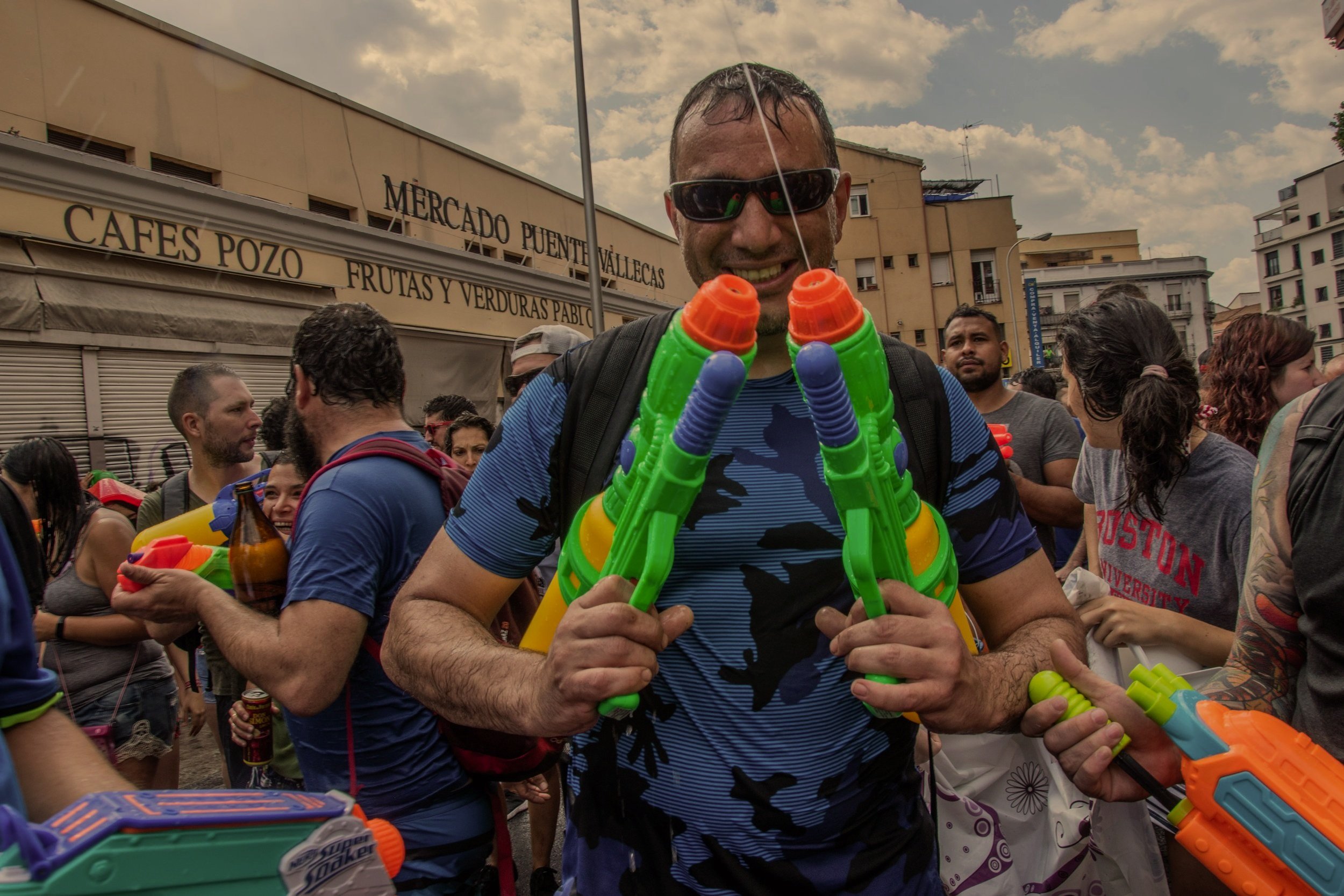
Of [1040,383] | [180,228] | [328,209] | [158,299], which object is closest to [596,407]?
[1040,383]

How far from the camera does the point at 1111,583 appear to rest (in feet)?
9.51

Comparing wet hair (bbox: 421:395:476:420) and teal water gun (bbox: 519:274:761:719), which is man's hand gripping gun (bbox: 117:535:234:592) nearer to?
teal water gun (bbox: 519:274:761:719)

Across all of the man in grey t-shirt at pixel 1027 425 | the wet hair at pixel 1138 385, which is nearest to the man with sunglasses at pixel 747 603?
the wet hair at pixel 1138 385

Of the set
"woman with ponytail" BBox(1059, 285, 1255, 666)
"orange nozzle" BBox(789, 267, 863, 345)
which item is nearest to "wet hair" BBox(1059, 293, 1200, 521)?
"woman with ponytail" BBox(1059, 285, 1255, 666)

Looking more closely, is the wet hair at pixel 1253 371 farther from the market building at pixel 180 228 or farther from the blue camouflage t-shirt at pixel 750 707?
the market building at pixel 180 228

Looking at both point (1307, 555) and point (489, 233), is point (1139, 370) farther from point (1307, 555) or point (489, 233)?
point (489, 233)

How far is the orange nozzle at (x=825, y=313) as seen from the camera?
0.99 m

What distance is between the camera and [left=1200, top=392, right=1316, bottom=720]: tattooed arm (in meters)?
1.66

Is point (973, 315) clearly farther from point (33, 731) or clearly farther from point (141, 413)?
point (141, 413)

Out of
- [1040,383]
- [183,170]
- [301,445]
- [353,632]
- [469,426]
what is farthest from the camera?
[183,170]

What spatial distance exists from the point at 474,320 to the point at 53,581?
38.7 ft

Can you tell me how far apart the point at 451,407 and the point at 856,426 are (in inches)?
205

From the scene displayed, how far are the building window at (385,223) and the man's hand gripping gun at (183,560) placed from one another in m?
11.9

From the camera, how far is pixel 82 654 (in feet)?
11.9
